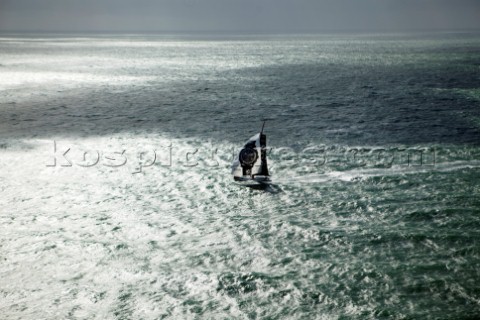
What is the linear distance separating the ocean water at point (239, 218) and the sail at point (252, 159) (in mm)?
1491

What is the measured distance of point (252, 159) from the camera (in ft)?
134

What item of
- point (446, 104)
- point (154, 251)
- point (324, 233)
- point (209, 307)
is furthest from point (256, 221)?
point (446, 104)

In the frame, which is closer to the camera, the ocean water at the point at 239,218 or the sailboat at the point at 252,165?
the ocean water at the point at 239,218

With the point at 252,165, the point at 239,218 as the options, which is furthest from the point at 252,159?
the point at 239,218

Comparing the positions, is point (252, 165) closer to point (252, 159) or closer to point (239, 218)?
point (252, 159)

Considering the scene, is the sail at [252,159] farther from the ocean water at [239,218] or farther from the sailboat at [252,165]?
the ocean water at [239,218]

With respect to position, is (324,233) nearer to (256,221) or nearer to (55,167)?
(256,221)

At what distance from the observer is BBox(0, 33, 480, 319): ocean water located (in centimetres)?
2464

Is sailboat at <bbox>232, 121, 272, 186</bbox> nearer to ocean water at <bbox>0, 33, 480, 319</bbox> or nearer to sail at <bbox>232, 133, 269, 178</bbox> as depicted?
sail at <bbox>232, 133, 269, 178</bbox>

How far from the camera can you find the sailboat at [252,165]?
133ft

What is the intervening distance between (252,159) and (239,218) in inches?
289

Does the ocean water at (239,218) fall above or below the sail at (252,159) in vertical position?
below

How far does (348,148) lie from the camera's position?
53.8 meters

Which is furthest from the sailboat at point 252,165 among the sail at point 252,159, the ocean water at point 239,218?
the ocean water at point 239,218
